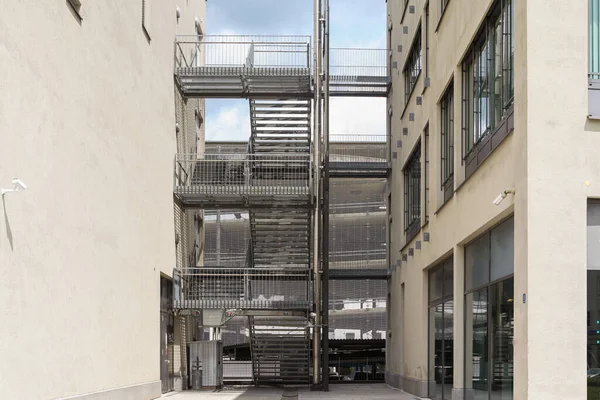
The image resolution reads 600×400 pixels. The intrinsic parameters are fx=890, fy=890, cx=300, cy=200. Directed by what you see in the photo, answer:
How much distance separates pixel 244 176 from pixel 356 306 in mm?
13977

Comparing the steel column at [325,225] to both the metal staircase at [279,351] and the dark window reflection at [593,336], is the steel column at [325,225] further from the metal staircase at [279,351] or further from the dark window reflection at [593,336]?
the dark window reflection at [593,336]

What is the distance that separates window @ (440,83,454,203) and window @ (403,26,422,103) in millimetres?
3898

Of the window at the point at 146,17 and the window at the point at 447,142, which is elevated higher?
the window at the point at 146,17

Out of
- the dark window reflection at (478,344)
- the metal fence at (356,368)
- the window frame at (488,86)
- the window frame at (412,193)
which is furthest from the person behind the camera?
the metal fence at (356,368)

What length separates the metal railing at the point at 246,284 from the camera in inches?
1016

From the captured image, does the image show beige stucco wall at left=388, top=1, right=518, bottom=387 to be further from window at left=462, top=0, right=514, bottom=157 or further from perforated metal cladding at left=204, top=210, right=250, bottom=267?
perforated metal cladding at left=204, top=210, right=250, bottom=267

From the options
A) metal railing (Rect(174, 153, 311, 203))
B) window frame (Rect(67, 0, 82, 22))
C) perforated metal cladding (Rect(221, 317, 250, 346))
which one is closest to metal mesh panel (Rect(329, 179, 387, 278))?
perforated metal cladding (Rect(221, 317, 250, 346))

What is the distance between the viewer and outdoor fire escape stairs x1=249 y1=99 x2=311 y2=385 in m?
26.9

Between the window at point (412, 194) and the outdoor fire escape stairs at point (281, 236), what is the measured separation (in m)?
3.01

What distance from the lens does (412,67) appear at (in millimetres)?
26078

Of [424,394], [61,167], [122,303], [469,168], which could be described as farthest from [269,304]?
[61,167]

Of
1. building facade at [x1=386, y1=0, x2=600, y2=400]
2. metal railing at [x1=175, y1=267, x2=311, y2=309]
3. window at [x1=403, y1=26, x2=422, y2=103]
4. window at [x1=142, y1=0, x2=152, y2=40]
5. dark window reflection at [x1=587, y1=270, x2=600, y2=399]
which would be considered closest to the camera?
dark window reflection at [x1=587, y1=270, x2=600, y2=399]

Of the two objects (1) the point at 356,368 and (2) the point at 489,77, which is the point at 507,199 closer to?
(2) the point at 489,77

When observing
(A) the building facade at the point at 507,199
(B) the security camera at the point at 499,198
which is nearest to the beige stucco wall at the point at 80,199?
(B) the security camera at the point at 499,198
